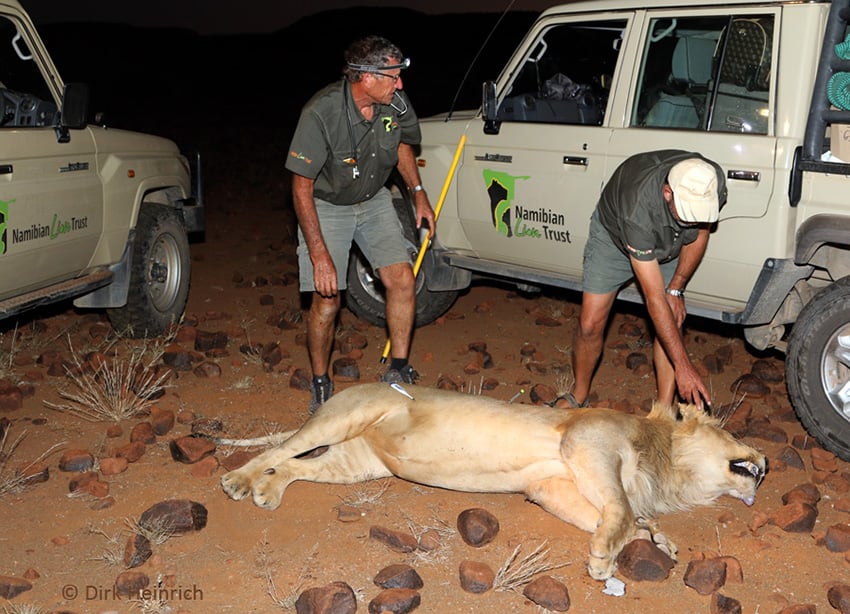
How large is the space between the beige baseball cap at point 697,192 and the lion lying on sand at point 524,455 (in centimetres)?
88

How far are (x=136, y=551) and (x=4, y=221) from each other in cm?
236

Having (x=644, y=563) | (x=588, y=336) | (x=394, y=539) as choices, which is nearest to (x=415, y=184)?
(x=588, y=336)

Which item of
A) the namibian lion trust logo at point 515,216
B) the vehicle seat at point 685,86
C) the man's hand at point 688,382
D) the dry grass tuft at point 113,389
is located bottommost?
the dry grass tuft at point 113,389

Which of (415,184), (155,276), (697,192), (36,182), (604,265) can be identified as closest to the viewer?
(697,192)

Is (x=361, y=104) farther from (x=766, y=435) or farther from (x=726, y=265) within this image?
(x=766, y=435)

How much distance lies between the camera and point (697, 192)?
438 cm

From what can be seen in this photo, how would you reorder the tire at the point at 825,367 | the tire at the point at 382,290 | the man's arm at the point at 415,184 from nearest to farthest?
the tire at the point at 825,367, the man's arm at the point at 415,184, the tire at the point at 382,290

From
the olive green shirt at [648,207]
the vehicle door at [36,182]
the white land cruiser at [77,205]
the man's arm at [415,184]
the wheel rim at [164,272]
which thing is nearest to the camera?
the olive green shirt at [648,207]

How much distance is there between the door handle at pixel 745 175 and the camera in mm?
5219

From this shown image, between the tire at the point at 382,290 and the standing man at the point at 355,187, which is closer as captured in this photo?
the standing man at the point at 355,187

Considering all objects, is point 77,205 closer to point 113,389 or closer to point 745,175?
point 113,389

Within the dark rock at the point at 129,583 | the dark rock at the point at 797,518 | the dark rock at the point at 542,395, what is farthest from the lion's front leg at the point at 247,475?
the dark rock at the point at 797,518

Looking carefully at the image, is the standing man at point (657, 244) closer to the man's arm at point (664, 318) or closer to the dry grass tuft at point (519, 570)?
the man's arm at point (664, 318)

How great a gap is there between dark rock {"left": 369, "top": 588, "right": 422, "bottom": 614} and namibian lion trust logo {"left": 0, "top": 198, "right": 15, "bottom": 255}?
3122 millimetres
